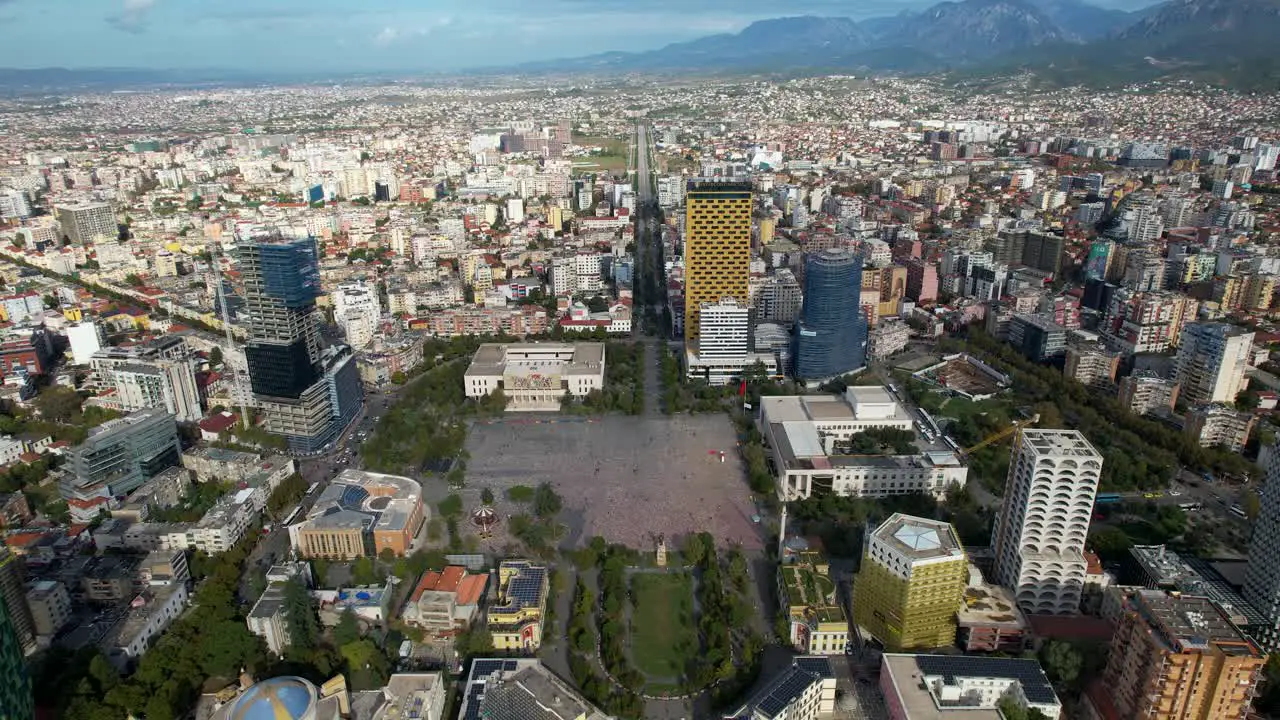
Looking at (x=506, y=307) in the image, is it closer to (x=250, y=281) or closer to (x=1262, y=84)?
(x=250, y=281)

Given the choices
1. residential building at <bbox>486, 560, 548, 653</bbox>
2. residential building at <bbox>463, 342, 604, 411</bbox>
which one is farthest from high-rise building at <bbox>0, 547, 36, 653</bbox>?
residential building at <bbox>463, 342, 604, 411</bbox>

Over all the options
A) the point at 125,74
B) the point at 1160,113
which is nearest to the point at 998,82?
the point at 1160,113

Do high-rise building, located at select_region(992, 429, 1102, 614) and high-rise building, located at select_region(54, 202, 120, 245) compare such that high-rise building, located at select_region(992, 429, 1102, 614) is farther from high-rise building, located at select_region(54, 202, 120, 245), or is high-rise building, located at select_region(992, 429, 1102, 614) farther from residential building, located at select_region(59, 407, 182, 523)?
high-rise building, located at select_region(54, 202, 120, 245)

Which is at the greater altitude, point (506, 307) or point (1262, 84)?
point (1262, 84)

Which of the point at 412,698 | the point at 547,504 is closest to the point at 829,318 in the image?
the point at 547,504

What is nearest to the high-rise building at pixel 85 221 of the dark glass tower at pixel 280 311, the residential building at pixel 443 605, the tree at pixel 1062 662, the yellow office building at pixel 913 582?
the dark glass tower at pixel 280 311

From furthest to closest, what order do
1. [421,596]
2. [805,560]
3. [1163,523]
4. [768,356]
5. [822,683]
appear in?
[768,356] < [1163,523] < [805,560] < [421,596] < [822,683]
